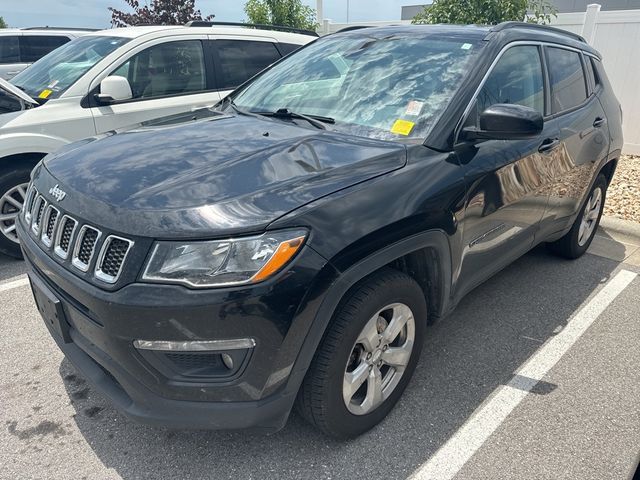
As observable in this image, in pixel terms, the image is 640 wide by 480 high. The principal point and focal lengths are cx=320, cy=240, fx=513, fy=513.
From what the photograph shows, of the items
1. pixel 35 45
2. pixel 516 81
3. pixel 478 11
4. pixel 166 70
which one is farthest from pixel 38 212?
pixel 35 45

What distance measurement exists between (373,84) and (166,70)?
2713mm

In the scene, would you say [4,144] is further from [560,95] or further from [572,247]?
[572,247]

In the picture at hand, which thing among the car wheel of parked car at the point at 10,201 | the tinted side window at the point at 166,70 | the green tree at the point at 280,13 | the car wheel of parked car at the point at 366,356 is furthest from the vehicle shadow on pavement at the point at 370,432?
the green tree at the point at 280,13

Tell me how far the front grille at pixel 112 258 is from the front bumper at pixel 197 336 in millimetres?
58

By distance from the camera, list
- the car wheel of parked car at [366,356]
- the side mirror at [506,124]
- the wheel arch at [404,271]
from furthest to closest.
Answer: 1. the side mirror at [506,124]
2. the car wheel of parked car at [366,356]
3. the wheel arch at [404,271]

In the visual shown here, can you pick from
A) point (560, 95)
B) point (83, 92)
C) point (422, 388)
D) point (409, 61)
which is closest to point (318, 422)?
point (422, 388)

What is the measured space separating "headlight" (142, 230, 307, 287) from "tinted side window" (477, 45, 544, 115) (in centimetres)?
156

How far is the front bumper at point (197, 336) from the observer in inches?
68.0

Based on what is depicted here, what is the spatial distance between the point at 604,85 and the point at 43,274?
4.35m

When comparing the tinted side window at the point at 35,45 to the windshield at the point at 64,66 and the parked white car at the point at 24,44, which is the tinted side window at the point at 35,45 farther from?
the windshield at the point at 64,66

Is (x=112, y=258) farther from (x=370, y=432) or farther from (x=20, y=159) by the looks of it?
(x=20, y=159)

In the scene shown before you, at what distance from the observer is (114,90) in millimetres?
4176

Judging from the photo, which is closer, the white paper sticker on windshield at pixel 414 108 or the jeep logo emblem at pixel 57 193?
the jeep logo emblem at pixel 57 193

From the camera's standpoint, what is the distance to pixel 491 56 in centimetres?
277
